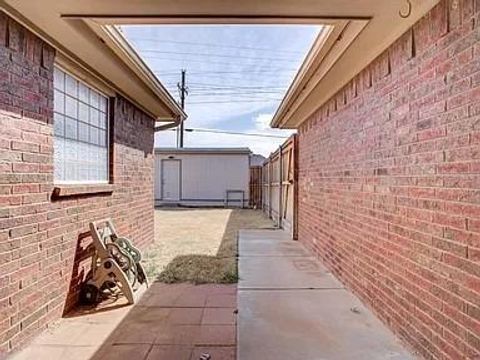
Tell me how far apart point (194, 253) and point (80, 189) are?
11.1ft

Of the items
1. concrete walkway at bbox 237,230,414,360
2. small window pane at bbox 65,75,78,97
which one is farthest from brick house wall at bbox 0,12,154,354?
concrete walkway at bbox 237,230,414,360

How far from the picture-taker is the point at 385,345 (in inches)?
138

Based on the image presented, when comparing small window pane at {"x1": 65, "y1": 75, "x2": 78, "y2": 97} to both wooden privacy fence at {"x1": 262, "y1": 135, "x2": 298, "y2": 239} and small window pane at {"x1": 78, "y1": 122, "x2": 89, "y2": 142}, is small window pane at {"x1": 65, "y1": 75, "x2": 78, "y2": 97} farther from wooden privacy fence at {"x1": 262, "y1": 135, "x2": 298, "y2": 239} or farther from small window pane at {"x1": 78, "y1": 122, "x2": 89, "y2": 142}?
wooden privacy fence at {"x1": 262, "y1": 135, "x2": 298, "y2": 239}

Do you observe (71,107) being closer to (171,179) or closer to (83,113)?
(83,113)

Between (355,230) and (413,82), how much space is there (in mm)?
2141

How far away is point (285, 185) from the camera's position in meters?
11.7

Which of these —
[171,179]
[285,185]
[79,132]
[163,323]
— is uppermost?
[79,132]

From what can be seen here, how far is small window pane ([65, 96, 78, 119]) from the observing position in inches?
184

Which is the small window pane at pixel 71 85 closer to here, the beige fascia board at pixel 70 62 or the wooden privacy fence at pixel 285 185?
the beige fascia board at pixel 70 62

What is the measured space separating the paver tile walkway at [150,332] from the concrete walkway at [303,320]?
0.70 ft

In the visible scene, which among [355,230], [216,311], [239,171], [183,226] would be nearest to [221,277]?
[216,311]

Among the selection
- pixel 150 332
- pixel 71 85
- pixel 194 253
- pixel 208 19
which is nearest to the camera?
pixel 208 19

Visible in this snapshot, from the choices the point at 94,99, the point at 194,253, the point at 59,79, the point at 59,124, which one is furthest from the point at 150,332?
the point at 194,253

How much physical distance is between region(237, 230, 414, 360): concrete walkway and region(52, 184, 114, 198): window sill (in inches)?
82.0
